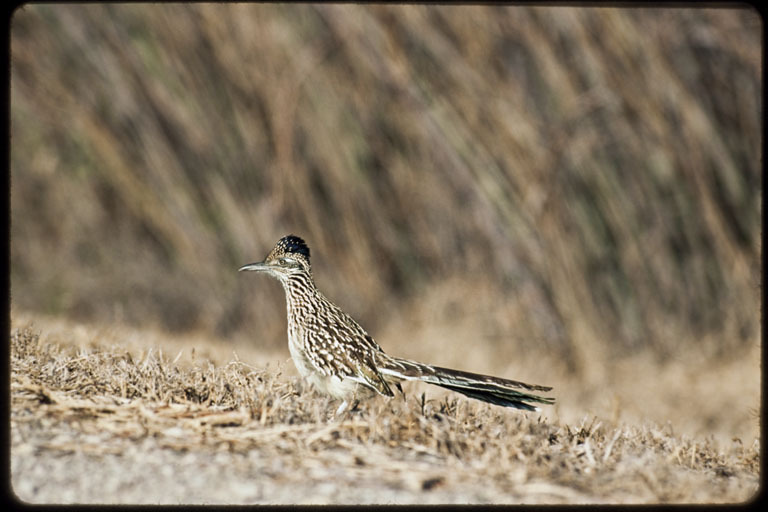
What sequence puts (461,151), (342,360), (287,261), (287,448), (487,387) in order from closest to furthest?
(287,448) < (487,387) < (342,360) < (287,261) < (461,151)

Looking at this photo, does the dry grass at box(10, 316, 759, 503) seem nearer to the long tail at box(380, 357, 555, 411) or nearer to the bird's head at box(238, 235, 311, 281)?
the long tail at box(380, 357, 555, 411)

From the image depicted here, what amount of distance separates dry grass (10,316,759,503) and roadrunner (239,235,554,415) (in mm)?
132

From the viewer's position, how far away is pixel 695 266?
9945mm

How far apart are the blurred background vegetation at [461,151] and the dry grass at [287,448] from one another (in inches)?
194

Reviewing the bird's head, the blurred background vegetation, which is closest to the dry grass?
the bird's head

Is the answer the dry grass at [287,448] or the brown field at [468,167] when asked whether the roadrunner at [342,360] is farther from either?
the brown field at [468,167]

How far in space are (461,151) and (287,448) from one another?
6.00m

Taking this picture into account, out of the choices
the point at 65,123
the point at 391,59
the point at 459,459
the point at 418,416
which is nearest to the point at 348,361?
the point at 418,416

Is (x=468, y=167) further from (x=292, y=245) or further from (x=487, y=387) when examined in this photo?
(x=487, y=387)

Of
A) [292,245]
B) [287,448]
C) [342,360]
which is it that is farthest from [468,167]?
[287,448]

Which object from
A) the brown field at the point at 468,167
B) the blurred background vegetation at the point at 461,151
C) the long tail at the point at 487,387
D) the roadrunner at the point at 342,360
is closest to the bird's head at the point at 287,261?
the roadrunner at the point at 342,360

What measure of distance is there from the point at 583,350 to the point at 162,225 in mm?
5090

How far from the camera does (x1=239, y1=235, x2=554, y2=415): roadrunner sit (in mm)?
4098

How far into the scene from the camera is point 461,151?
932cm
